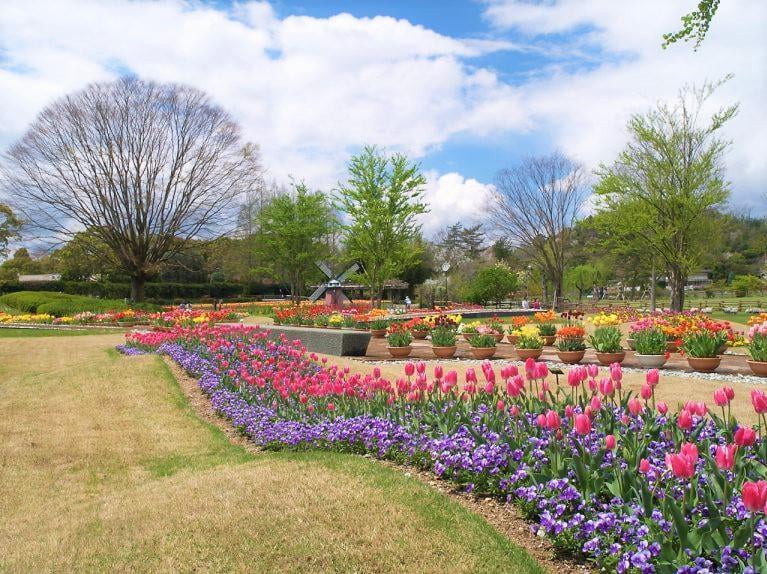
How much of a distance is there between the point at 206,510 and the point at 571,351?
9.07 m

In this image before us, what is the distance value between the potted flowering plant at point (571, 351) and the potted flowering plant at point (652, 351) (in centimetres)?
108

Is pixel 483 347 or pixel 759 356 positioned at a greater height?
pixel 759 356

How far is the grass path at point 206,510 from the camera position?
3.62m

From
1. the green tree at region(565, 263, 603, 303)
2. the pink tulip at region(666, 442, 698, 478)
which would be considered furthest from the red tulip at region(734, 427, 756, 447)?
the green tree at region(565, 263, 603, 303)

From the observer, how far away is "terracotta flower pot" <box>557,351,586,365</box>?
38.8 ft

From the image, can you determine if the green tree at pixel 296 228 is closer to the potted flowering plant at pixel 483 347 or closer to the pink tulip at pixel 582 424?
the potted flowering plant at pixel 483 347

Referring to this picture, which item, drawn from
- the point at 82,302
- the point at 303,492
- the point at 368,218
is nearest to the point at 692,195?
the point at 368,218

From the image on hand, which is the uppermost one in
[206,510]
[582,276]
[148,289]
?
[582,276]

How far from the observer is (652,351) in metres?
11.2

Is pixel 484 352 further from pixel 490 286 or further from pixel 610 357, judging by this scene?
pixel 490 286

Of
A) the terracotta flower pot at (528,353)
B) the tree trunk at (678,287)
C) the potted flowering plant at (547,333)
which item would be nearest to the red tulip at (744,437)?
the terracotta flower pot at (528,353)

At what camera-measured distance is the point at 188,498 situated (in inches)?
186

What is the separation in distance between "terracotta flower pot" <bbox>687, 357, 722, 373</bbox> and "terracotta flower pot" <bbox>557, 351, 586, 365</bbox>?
6.65 feet

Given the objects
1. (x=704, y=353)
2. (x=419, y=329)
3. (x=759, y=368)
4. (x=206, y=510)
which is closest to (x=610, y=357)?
(x=704, y=353)
